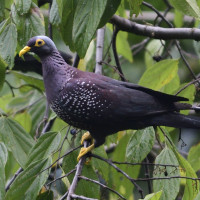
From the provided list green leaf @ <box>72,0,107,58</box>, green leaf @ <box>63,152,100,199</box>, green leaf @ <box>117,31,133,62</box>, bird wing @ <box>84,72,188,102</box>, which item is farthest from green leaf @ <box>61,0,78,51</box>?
green leaf @ <box>117,31,133,62</box>

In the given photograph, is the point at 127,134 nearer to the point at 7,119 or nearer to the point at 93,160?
the point at 93,160

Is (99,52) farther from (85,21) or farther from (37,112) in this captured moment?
(37,112)

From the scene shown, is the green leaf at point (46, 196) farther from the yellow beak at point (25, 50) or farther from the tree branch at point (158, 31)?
the tree branch at point (158, 31)

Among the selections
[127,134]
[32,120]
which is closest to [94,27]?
[127,134]

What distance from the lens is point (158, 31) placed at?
350cm

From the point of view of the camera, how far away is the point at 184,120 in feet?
9.66

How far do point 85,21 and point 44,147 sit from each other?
32.4 inches

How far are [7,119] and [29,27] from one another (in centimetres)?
62

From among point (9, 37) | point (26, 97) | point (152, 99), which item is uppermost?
point (9, 37)

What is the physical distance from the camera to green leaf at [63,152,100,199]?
2961 millimetres

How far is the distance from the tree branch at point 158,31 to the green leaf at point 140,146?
68 centimetres

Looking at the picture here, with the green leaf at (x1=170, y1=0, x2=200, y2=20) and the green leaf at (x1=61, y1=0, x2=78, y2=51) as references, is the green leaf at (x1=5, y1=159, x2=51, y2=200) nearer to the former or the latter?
the green leaf at (x1=61, y1=0, x2=78, y2=51)

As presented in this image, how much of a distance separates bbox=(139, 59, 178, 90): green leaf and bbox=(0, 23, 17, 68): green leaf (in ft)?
3.12

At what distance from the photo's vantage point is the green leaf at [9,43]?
290cm
